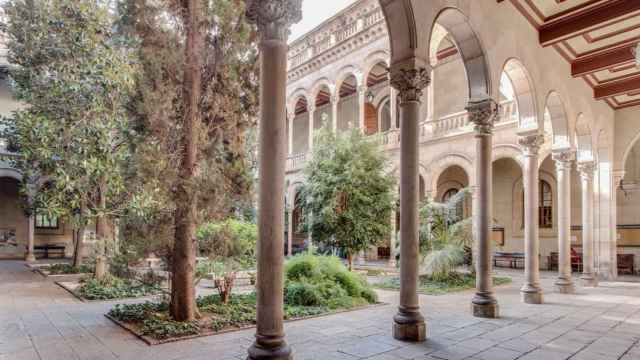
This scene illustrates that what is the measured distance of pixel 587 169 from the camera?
41.5 ft

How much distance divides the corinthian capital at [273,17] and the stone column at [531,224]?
21.7 feet

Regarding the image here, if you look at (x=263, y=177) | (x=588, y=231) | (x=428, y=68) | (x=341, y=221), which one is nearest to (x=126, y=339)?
(x=263, y=177)

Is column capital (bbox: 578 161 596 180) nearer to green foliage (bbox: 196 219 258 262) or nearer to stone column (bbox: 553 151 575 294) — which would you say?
stone column (bbox: 553 151 575 294)

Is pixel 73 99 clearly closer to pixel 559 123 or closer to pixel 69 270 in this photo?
pixel 69 270

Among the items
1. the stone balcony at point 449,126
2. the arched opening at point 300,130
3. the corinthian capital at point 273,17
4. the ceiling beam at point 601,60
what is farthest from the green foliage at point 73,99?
the arched opening at point 300,130

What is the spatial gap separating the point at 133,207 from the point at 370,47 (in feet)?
46.5

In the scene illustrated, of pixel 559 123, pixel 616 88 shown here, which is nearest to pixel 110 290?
pixel 559 123

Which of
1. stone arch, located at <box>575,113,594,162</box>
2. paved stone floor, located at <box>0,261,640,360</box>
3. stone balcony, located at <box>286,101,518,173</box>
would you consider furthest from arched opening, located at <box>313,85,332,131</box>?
paved stone floor, located at <box>0,261,640,360</box>

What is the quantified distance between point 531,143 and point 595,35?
308 cm

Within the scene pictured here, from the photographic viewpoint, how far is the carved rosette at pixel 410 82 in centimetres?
567

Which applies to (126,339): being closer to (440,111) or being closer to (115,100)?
(115,100)

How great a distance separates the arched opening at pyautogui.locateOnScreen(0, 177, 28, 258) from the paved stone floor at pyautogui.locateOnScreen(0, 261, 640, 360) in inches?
657

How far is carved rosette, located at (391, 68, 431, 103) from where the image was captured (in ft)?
18.6

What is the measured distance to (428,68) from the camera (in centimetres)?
585
